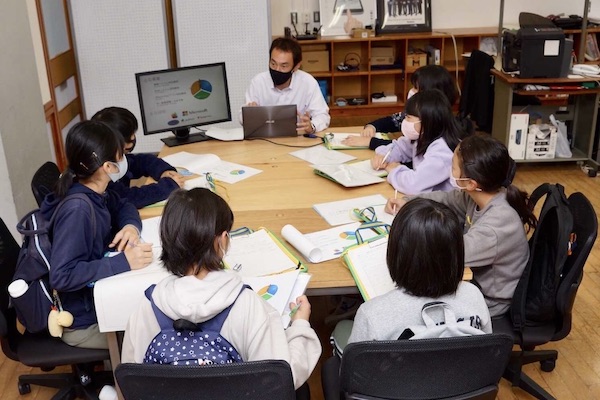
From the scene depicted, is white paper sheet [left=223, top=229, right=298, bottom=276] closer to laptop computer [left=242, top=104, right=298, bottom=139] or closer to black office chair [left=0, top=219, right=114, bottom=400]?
black office chair [left=0, top=219, right=114, bottom=400]

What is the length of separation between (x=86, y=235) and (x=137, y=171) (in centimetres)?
99

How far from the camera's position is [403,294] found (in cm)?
162

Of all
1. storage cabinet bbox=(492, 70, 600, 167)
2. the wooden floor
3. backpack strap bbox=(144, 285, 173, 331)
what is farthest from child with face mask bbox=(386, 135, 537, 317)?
storage cabinet bbox=(492, 70, 600, 167)

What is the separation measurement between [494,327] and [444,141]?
2.84 feet

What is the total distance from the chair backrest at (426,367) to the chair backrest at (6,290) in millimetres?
1162

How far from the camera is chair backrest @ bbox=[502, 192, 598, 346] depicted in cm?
204

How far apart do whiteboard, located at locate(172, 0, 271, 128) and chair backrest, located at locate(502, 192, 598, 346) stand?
3.26 m

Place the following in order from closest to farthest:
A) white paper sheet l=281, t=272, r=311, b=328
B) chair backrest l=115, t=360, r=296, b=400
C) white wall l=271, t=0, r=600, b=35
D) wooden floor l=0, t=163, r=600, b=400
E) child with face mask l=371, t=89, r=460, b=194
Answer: chair backrest l=115, t=360, r=296, b=400
white paper sheet l=281, t=272, r=311, b=328
wooden floor l=0, t=163, r=600, b=400
child with face mask l=371, t=89, r=460, b=194
white wall l=271, t=0, r=600, b=35

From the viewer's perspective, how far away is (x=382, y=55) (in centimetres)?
615

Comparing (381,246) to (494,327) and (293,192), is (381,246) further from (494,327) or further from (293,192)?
(293,192)

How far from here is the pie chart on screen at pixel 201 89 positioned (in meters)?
3.39

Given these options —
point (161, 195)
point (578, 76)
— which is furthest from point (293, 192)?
point (578, 76)

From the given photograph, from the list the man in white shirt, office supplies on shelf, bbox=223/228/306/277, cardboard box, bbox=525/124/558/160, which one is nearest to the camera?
office supplies on shelf, bbox=223/228/306/277

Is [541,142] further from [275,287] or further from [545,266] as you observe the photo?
[275,287]
